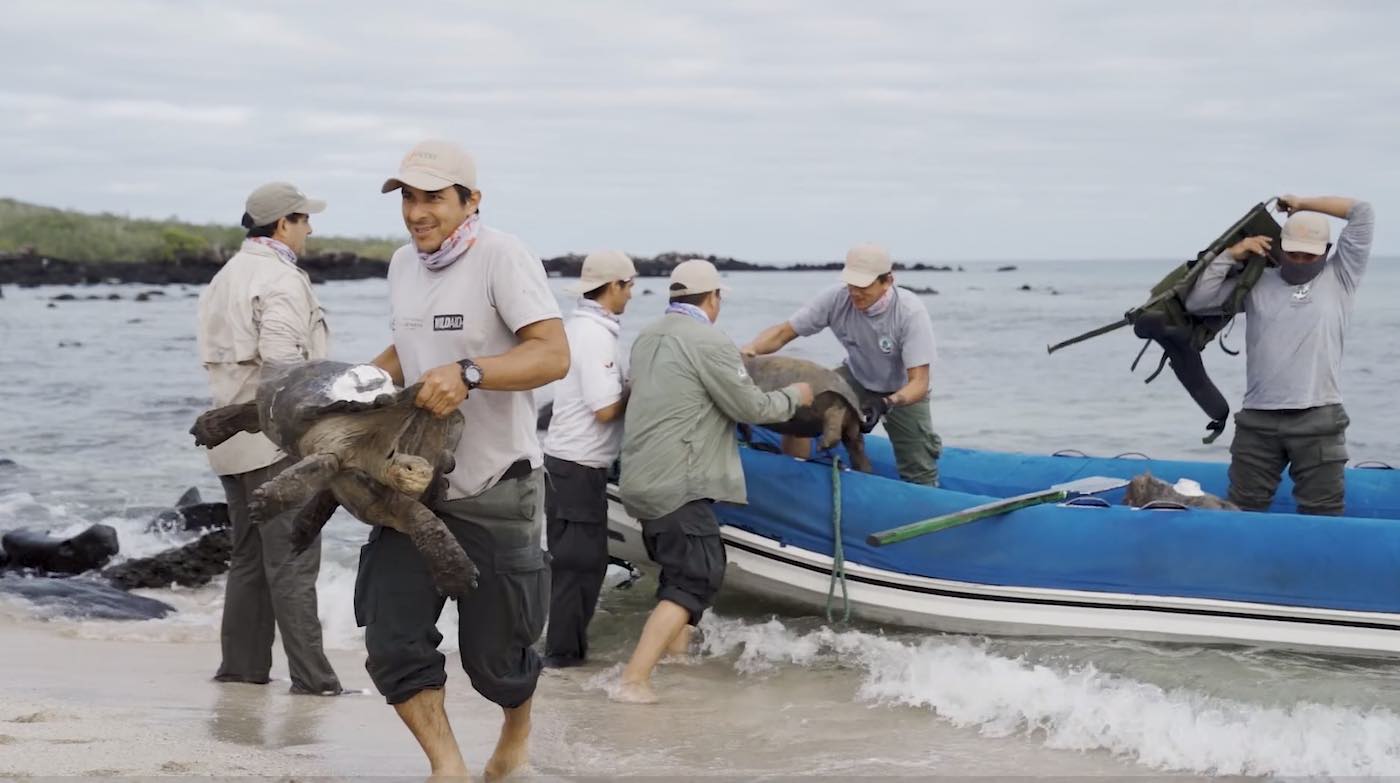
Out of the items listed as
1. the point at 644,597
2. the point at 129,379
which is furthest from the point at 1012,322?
the point at 644,597

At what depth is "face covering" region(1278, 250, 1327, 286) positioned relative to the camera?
6770 mm

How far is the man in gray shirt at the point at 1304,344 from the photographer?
22.2 ft

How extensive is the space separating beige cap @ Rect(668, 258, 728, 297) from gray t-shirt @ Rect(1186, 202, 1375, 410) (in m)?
2.49

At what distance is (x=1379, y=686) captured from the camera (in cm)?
614

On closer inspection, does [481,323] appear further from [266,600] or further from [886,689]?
[886,689]

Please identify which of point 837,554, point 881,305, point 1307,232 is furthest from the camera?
point 881,305

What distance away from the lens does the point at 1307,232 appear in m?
6.72

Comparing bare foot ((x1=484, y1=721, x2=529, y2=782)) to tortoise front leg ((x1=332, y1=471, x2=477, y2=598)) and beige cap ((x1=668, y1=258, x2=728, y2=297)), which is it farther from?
beige cap ((x1=668, y1=258, x2=728, y2=297))

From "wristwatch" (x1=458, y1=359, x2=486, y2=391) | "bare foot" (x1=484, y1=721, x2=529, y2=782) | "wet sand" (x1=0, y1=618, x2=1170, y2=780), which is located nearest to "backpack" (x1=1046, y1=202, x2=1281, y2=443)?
"wet sand" (x1=0, y1=618, x2=1170, y2=780)

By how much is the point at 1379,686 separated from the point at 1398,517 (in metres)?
1.72

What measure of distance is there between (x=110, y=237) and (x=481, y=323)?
64.1 meters

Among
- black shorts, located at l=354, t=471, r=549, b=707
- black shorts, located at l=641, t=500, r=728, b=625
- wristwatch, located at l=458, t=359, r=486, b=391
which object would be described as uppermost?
wristwatch, located at l=458, t=359, r=486, b=391

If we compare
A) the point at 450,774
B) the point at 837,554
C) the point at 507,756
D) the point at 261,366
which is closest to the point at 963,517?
the point at 837,554

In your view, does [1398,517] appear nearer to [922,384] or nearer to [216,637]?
[922,384]
